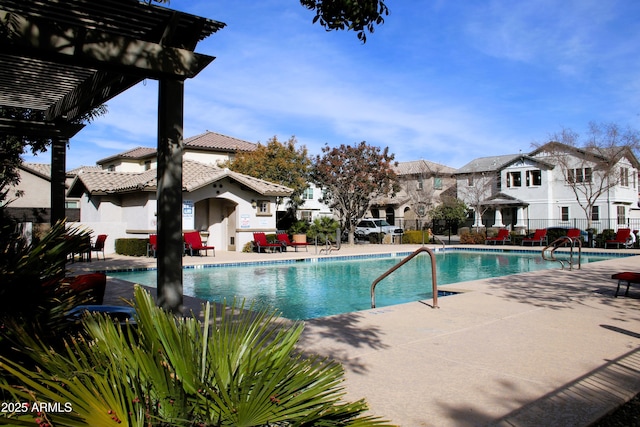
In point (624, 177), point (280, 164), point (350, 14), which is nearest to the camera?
point (350, 14)

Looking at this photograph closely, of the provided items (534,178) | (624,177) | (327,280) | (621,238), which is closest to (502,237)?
(621,238)

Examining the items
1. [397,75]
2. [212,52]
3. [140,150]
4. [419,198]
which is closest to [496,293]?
[212,52]

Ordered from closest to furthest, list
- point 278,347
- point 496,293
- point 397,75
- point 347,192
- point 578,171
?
point 278,347
point 496,293
point 397,75
point 347,192
point 578,171

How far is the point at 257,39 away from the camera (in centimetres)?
945

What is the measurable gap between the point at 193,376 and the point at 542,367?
14.3ft

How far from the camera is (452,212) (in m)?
40.3

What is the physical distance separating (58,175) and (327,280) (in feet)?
28.6

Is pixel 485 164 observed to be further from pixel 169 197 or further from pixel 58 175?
pixel 169 197

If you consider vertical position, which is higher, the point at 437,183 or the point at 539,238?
the point at 437,183

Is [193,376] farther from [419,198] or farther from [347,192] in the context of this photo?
[419,198]

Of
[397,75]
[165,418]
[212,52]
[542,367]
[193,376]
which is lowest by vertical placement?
[542,367]

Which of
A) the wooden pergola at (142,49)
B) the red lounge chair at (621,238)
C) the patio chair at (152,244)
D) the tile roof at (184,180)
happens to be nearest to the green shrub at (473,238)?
the red lounge chair at (621,238)

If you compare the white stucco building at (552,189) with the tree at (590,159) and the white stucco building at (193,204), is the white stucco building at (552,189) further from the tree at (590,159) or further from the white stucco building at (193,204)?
the white stucco building at (193,204)

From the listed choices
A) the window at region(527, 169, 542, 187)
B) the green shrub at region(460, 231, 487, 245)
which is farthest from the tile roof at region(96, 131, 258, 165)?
the window at region(527, 169, 542, 187)
